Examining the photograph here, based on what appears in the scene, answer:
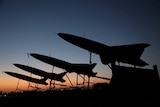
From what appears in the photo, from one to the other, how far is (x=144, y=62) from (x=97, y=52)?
37.8 ft

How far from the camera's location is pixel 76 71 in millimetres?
32094

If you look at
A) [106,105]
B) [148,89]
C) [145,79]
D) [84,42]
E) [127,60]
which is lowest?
[106,105]

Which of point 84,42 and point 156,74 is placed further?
point 84,42

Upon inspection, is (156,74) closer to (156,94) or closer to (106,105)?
(156,94)

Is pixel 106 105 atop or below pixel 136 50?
below

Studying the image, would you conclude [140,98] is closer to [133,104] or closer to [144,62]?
[133,104]

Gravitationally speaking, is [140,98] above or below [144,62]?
below

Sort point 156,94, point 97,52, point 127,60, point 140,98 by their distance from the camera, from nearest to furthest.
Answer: point 140,98 → point 156,94 → point 97,52 → point 127,60

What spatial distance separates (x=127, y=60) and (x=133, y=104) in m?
10.4

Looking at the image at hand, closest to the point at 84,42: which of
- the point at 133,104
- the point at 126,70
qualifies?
the point at 126,70

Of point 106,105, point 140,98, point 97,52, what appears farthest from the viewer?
point 97,52

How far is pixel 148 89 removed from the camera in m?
15.1

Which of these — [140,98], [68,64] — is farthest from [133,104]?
[68,64]

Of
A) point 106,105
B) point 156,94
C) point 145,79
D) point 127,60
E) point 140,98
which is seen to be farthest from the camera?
point 127,60
